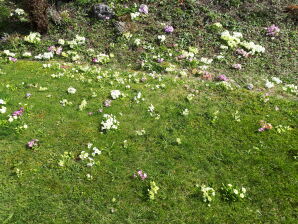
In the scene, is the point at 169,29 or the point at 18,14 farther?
the point at 18,14

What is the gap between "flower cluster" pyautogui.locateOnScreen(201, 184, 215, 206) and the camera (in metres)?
9.60

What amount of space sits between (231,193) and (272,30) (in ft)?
49.7

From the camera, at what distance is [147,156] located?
11.1 metres

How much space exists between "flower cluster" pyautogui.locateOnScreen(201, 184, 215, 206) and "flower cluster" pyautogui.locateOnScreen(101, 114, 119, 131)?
454 centimetres

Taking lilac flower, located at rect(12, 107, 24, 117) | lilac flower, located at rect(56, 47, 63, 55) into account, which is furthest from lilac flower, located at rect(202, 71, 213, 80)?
lilac flower, located at rect(12, 107, 24, 117)

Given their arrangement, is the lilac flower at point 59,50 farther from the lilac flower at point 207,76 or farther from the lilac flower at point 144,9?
the lilac flower at point 207,76

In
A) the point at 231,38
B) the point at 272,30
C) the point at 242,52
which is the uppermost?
the point at 272,30

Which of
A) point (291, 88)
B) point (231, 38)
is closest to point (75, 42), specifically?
point (231, 38)

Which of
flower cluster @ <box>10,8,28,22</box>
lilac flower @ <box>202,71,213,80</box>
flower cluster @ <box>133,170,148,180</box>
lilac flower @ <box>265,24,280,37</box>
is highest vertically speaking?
lilac flower @ <box>265,24,280,37</box>

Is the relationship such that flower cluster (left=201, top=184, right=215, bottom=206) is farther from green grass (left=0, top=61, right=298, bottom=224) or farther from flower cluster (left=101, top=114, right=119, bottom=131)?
flower cluster (left=101, top=114, right=119, bottom=131)

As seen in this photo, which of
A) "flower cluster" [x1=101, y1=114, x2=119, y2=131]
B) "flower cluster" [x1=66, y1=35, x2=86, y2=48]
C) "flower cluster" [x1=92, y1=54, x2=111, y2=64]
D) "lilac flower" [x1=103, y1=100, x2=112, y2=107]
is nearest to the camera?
"flower cluster" [x1=101, y1=114, x2=119, y2=131]

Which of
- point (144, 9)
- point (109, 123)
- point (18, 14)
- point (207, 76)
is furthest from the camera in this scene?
point (144, 9)

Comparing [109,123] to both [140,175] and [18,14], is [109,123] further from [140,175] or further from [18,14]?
[18,14]

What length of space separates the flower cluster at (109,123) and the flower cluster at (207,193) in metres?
4.54
